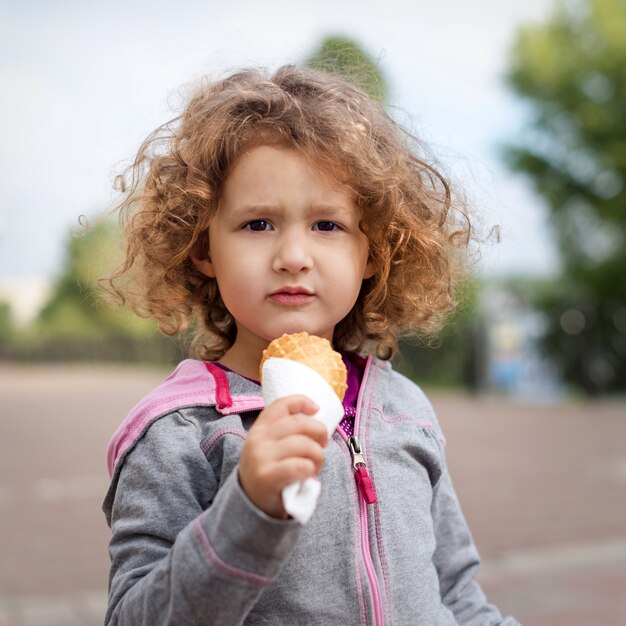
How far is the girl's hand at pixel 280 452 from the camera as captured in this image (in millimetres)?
1314

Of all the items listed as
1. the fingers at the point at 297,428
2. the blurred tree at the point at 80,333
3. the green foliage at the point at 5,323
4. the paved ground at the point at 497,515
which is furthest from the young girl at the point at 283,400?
the green foliage at the point at 5,323

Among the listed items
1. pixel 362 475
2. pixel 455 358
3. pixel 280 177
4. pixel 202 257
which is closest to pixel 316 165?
pixel 280 177

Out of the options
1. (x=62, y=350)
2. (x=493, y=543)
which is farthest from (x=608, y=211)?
(x=62, y=350)

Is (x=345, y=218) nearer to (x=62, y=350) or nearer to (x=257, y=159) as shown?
(x=257, y=159)

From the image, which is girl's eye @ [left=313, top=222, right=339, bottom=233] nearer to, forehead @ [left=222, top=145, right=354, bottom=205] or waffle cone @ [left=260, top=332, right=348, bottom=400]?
forehead @ [left=222, top=145, right=354, bottom=205]

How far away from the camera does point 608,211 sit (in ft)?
75.4

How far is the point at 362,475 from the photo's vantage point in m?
1.70

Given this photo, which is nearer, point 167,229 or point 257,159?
point 257,159

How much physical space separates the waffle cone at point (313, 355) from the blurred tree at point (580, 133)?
21.7 meters

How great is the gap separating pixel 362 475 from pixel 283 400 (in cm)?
40

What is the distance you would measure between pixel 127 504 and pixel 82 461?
8.54m

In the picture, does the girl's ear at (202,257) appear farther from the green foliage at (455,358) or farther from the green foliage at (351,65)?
the green foliage at (455,358)

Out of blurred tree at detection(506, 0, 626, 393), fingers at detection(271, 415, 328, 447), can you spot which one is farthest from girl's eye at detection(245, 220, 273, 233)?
blurred tree at detection(506, 0, 626, 393)

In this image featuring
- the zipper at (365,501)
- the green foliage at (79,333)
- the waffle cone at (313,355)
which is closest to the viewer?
the waffle cone at (313,355)
